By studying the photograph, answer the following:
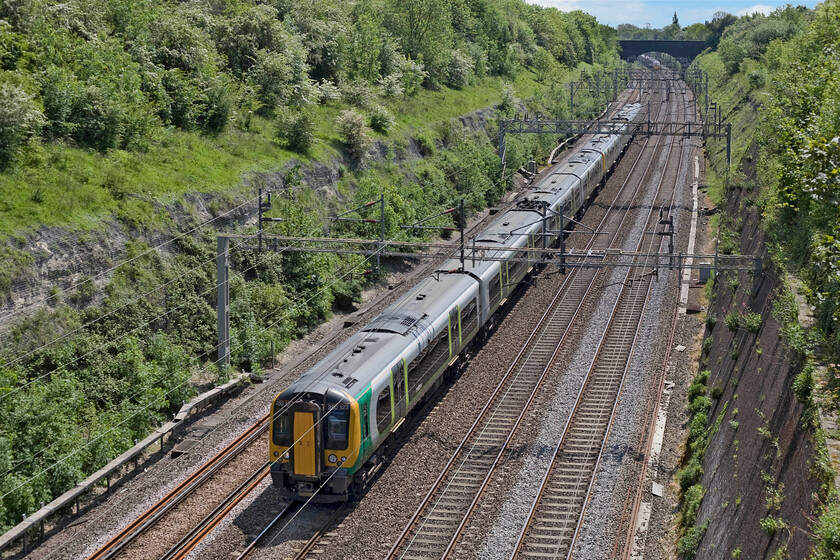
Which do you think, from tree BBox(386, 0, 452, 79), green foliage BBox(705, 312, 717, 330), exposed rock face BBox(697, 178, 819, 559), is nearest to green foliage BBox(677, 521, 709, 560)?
exposed rock face BBox(697, 178, 819, 559)

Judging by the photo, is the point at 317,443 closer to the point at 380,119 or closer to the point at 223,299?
the point at 223,299

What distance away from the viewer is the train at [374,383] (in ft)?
60.6

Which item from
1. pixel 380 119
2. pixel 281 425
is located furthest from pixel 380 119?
pixel 281 425

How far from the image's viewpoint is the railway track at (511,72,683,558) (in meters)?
17.7

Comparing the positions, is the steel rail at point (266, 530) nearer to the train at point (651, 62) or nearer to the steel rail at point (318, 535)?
the steel rail at point (318, 535)

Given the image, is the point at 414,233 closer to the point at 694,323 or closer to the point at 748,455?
the point at 694,323

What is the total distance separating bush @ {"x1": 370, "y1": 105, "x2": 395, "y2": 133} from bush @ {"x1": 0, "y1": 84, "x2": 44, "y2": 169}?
23228 millimetres

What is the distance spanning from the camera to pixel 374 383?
761 inches

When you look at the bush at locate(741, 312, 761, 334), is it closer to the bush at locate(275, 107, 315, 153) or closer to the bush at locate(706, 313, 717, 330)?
the bush at locate(706, 313, 717, 330)

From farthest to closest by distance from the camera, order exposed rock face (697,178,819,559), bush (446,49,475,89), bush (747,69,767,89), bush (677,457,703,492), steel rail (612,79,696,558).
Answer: bush (446,49,475,89)
bush (747,69,767,89)
bush (677,457,703,492)
steel rail (612,79,696,558)
exposed rock face (697,178,819,559)

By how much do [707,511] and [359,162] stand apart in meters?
29.1

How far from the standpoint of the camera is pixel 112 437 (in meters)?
21.5

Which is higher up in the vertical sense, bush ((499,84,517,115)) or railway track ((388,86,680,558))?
bush ((499,84,517,115))

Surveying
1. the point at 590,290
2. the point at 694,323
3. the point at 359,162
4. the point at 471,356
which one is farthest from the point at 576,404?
the point at 359,162
